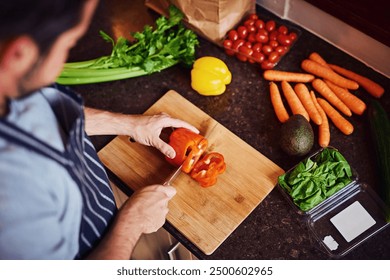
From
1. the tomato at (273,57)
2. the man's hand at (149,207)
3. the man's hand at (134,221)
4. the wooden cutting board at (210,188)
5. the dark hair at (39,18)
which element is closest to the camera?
the dark hair at (39,18)

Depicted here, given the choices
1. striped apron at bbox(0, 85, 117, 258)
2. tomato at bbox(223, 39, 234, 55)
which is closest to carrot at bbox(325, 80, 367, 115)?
tomato at bbox(223, 39, 234, 55)

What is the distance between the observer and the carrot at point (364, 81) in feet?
4.29

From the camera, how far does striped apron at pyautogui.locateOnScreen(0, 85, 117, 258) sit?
685mm

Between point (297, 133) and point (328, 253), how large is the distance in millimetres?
305

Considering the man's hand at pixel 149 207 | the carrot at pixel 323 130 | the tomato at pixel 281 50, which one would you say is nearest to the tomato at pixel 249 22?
the tomato at pixel 281 50

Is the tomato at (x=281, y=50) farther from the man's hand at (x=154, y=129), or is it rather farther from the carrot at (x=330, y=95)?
the man's hand at (x=154, y=129)

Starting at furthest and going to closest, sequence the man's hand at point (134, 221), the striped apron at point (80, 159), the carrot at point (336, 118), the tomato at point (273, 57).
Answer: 1. the tomato at point (273, 57)
2. the carrot at point (336, 118)
3. the man's hand at point (134, 221)
4. the striped apron at point (80, 159)

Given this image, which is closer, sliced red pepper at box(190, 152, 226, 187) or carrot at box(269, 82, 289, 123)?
sliced red pepper at box(190, 152, 226, 187)

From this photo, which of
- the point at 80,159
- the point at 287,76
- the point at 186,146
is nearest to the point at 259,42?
the point at 287,76

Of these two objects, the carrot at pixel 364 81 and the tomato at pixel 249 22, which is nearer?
the carrot at pixel 364 81

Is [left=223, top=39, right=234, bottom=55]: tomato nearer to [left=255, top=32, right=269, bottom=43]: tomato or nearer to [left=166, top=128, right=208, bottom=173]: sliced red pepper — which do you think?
[left=255, top=32, right=269, bottom=43]: tomato

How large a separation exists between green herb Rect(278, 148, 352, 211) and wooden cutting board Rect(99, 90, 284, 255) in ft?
0.27

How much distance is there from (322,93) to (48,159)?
2.94 feet
